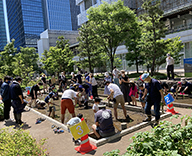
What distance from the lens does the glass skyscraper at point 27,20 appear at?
11738cm

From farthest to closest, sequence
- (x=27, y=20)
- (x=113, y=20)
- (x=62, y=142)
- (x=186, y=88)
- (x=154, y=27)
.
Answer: (x=27, y=20) → (x=113, y=20) → (x=154, y=27) → (x=186, y=88) → (x=62, y=142)

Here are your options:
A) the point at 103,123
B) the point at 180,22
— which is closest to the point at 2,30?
the point at 180,22

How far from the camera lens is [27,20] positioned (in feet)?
391

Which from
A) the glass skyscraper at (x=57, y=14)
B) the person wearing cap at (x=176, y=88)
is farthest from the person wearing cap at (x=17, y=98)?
the glass skyscraper at (x=57, y=14)

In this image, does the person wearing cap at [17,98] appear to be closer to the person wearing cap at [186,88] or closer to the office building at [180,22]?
the person wearing cap at [186,88]

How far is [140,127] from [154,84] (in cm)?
171

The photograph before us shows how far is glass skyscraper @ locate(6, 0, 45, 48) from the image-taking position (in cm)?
11738

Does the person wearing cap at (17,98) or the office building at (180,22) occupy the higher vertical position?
the office building at (180,22)

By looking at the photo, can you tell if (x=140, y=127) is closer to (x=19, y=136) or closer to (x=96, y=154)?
(x=96, y=154)

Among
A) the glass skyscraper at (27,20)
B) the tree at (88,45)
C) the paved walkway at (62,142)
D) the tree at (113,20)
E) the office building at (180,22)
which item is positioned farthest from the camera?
the glass skyscraper at (27,20)

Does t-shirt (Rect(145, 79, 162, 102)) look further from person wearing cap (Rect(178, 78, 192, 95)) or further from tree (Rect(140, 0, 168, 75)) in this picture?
tree (Rect(140, 0, 168, 75))

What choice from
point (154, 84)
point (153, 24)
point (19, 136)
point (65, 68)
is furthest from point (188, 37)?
point (19, 136)

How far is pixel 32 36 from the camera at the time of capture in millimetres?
121125

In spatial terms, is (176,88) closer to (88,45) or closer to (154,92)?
(154,92)
